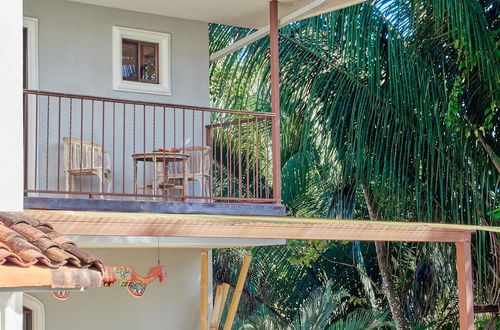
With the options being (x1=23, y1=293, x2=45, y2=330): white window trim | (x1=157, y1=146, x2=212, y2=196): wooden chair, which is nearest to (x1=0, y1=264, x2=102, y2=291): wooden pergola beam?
(x1=157, y1=146, x2=212, y2=196): wooden chair

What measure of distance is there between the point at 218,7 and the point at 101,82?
174 centimetres

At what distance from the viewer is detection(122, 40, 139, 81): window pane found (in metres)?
12.1

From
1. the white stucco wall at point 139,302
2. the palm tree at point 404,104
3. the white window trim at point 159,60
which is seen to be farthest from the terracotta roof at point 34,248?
the palm tree at point 404,104

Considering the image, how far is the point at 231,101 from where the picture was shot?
20.1m

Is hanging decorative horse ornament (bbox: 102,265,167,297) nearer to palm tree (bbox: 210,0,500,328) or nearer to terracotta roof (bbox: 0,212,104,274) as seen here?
terracotta roof (bbox: 0,212,104,274)

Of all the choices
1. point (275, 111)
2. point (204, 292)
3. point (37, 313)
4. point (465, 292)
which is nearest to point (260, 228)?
point (275, 111)

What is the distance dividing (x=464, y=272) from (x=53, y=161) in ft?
16.1

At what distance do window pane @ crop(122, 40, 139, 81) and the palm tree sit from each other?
4.21 m

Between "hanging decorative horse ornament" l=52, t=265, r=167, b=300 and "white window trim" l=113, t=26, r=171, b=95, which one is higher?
"white window trim" l=113, t=26, r=171, b=95

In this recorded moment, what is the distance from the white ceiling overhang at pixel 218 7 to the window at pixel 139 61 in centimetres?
45

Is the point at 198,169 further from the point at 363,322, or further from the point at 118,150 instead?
the point at 363,322

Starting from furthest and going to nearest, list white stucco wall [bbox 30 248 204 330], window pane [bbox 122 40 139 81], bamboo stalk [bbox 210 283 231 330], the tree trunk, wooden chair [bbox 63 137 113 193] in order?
1. the tree trunk
2. window pane [bbox 122 40 139 81]
3. bamboo stalk [bbox 210 283 231 330]
4. white stucco wall [bbox 30 248 204 330]
5. wooden chair [bbox 63 137 113 193]

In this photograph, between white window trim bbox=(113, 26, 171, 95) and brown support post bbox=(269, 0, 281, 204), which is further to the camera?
white window trim bbox=(113, 26, 171, 95)

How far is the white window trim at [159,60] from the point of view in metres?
12.0
